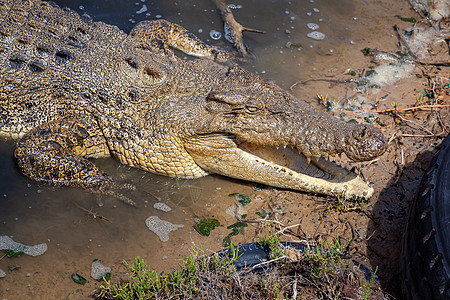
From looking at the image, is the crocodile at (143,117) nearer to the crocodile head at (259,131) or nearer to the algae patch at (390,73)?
the crocodile head at (259,131)

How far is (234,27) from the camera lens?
6.22 m

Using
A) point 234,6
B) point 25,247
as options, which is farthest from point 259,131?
point 234,6

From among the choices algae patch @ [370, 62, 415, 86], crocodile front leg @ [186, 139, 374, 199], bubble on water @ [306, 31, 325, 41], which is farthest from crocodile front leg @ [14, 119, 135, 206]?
bubble on water @ [306, 31, 325, 41]

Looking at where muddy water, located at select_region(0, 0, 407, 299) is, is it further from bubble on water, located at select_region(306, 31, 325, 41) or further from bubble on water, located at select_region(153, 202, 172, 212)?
bubble on water, located at select_region(306, 31, 325, 41)

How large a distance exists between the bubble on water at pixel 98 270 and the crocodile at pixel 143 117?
785 mm

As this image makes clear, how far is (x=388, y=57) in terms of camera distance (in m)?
6.03

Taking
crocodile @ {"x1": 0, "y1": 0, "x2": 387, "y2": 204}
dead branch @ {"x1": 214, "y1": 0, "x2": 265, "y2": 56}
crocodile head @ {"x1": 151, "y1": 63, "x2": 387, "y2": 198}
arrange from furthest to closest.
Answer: dead branch @ {"x1": 214, "y1": 0, "x2": 265, "y2": 56} → crocodile @ {"x1": 0, "y1": 0, "x2": 387, "y2": 204} → crocodile head @ {"x1": 151, "y1": 63, "x2": 387, "y2": 198}

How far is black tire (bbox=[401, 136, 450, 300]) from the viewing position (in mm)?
2773

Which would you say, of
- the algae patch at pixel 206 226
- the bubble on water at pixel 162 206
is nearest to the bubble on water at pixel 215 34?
the bubble on water at pixel 162 206

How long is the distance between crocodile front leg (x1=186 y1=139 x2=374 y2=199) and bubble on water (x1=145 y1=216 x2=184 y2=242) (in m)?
0.71

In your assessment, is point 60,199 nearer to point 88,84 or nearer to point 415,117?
point 88,84

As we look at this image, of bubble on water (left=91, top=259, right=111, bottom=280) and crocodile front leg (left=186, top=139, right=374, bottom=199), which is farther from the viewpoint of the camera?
crocodile front leg (left=186, top=139, right=374, bottom=199)

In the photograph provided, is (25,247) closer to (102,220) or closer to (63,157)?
(102,220)

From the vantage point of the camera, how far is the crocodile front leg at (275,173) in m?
3.97
